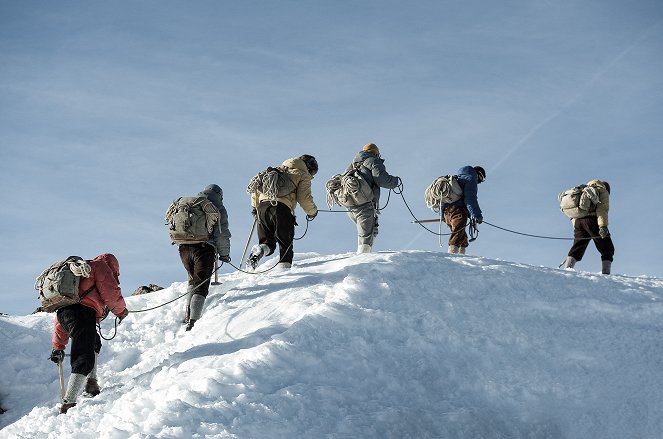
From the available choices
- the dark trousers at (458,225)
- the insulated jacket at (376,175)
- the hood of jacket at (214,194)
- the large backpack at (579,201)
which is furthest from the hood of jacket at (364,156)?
the large backpack at (579,201)

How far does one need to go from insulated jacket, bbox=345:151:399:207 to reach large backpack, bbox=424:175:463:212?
1.32 metres

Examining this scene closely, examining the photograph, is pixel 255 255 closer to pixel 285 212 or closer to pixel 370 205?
pixel 285 212

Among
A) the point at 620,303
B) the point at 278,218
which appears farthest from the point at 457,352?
the point at 278,218

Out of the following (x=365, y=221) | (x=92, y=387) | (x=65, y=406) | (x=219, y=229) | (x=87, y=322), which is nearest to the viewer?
(x=65, y=406)

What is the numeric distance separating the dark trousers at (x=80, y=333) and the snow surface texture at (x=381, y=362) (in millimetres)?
522

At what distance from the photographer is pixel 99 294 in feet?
34.9

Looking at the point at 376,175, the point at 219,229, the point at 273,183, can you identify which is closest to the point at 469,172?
the point at 376,175

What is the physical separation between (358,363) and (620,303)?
4.88 metres

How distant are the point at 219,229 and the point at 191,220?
54cm

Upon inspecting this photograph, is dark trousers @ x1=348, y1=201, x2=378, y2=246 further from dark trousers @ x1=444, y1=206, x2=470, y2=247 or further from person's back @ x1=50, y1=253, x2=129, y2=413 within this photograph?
person's back @ x1=50, y1=253, x2=129, y2=413

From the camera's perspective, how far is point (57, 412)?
10203mm

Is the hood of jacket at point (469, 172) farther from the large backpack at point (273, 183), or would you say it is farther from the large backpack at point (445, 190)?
the large backpack at point (273, 183)

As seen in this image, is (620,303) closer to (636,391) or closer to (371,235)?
(636,391)

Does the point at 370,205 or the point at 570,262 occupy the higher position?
the point at 370,205
